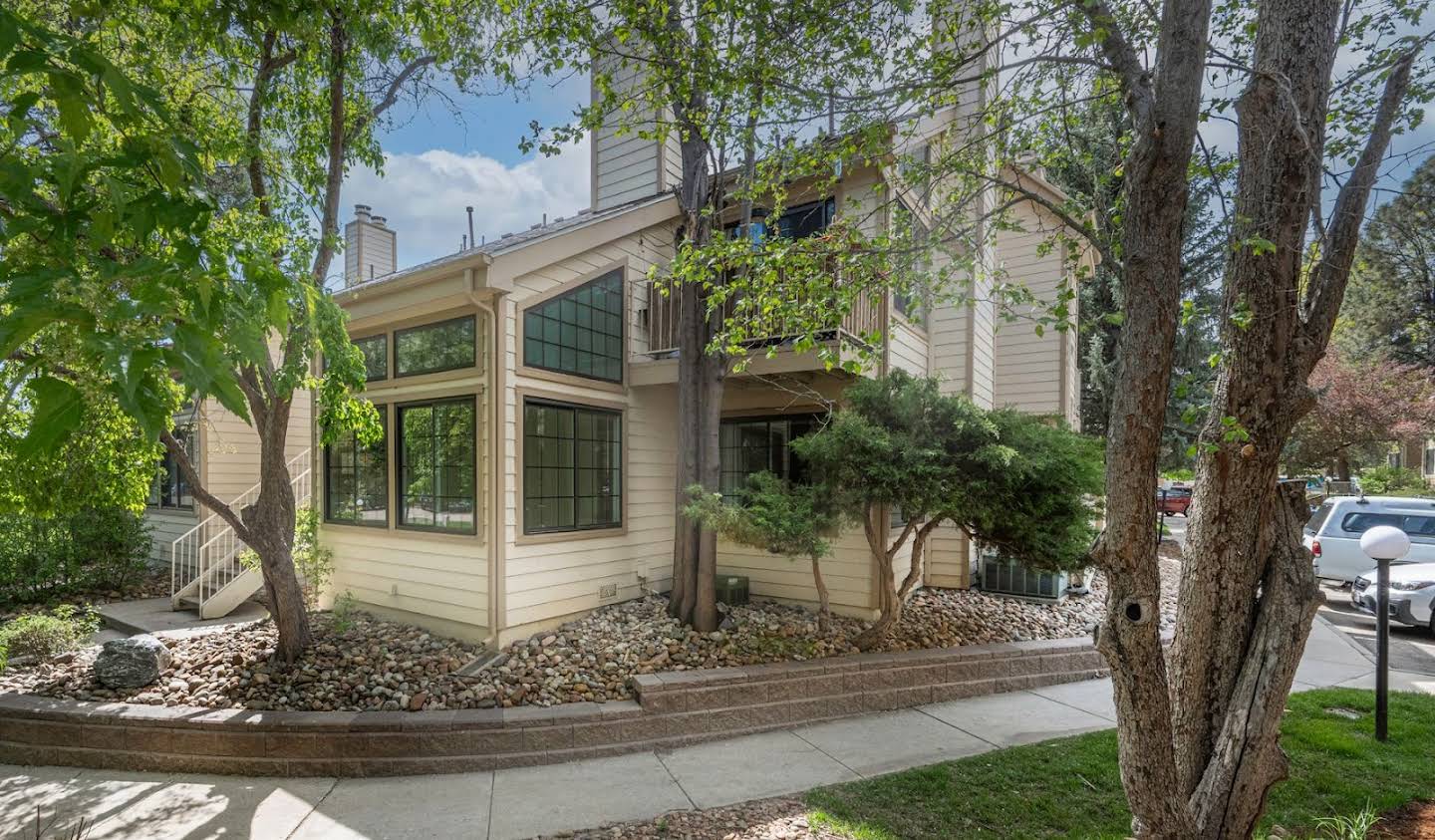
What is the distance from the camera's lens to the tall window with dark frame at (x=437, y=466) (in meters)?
6.39

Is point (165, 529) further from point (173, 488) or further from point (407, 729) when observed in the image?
point (407, 729)

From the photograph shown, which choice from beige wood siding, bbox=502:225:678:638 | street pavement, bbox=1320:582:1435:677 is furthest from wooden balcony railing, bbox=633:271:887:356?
street pavement, bbox=1320:582:1435:677

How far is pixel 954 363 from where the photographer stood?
8.69 metres

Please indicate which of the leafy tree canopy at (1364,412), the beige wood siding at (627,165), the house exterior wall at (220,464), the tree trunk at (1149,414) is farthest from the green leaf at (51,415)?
the leafy tree canopy at (1364,412)

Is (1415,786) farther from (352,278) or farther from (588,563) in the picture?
(352,278)

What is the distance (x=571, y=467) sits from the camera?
22.6 ft

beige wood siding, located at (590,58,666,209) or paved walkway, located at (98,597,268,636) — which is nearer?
paved walkway, located at (98,597,268,636)

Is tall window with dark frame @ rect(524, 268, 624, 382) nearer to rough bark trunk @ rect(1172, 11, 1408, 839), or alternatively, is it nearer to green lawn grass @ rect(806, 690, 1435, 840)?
green lawn grass @ rect(806, 690, 1435, 840)

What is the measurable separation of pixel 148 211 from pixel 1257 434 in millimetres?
4109

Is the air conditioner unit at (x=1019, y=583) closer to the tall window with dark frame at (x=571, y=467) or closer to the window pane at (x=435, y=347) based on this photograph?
the tall window with dark frame at (x=571, y=467)

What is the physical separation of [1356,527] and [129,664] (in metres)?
15.7

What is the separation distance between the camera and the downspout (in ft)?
19.5

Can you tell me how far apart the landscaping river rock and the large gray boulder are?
7 cm

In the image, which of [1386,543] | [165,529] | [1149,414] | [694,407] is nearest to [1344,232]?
[1149,414]
